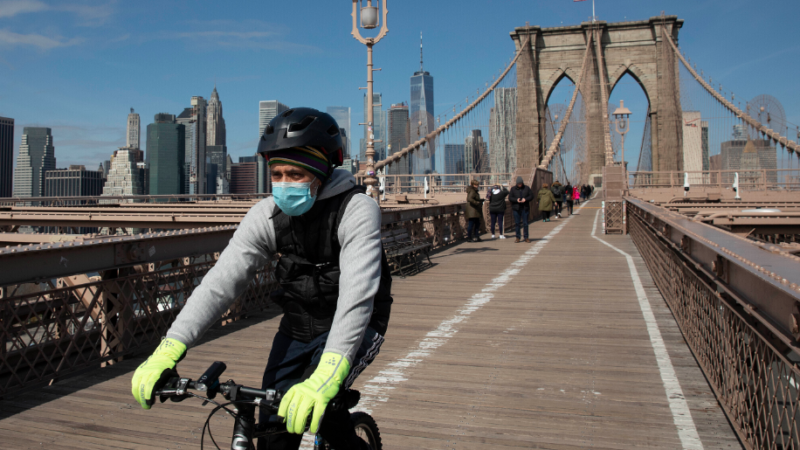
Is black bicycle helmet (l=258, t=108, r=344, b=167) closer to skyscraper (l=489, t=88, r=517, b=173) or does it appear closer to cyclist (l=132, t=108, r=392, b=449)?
cyclist (l=132, t=108, r=392, b=449)

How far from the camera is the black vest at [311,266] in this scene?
2146 millimetres

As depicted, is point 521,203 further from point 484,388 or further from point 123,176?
point 123,176

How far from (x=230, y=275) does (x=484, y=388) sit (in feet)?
8.80

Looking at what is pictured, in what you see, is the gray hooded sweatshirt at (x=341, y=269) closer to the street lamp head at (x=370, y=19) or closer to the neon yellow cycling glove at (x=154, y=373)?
the neon yellow cycling glove at (x=154, y=373)

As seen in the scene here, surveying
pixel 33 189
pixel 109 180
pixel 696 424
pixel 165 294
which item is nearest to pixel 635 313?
pixel 696 424

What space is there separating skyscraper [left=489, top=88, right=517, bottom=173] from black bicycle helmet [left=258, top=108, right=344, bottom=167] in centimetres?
5401

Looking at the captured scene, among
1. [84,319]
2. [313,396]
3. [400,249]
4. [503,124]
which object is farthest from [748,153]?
[313,396]

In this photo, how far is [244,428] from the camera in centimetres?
→ 188

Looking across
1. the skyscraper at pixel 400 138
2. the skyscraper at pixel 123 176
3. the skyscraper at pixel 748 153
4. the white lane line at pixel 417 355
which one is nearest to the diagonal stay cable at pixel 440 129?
the skyscraper at pixel 400 138

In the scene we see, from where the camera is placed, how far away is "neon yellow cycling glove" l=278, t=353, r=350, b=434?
172 centimetres

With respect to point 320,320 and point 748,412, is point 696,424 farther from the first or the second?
point 320,320

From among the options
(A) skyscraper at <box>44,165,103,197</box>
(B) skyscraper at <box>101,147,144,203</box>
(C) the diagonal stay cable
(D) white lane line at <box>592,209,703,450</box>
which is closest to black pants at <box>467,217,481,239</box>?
(D) white lane line at <box>592,209,703,450</box>

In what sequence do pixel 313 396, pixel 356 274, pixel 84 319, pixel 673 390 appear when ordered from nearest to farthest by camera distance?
pixel 313 396 → pixel 356 274 → pixel 673 390 → pixel 84 319

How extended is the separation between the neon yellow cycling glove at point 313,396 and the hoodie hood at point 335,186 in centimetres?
58
